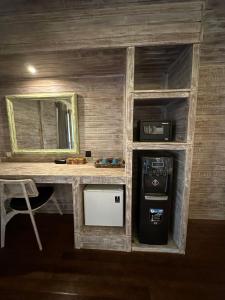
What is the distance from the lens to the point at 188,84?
131 centimetres

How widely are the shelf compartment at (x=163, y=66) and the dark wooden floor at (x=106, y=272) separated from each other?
5.47 ft

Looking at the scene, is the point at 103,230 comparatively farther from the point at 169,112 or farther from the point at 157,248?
the point at 169,112

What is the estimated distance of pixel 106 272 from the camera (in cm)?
137

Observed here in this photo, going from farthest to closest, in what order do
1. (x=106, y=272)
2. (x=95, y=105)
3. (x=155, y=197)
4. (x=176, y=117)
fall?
(x=95, y=105)
(x=176, y=117)
(x=155, y=197)
(x=106, y=272)

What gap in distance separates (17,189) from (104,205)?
88cm

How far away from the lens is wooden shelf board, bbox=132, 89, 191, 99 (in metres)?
Answer: 1.27

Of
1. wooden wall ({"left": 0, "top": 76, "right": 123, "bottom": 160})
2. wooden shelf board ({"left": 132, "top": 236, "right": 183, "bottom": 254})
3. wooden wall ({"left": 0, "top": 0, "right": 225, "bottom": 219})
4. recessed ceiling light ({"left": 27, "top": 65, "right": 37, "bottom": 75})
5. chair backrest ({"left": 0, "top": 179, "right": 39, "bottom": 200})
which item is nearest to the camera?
wooden wall ({"left": 0, "top": 0, "right": 225, "bottom": 219})

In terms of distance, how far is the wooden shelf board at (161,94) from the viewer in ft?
4.17

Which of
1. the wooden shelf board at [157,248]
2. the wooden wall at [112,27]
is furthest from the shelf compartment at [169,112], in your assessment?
the wooden shelf board at [157,248]

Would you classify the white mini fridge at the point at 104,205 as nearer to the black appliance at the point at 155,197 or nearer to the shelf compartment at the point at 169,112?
the black appliance at the point at 155,197

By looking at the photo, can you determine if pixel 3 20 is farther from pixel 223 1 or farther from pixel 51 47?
pixel 223 1

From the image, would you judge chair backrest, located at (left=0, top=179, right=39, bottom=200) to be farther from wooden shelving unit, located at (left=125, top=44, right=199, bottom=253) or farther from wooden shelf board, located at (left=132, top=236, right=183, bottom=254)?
wooden shelf board, located at (left=132, top=236, right=183, bottom=254)

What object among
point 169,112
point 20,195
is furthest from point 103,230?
point 169,112

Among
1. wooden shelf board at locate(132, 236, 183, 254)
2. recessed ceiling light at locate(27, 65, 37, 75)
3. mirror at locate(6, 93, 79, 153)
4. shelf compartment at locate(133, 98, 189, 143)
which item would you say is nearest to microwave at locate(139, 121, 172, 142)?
shelf compartment at locate(133, 98, 189, 143)
